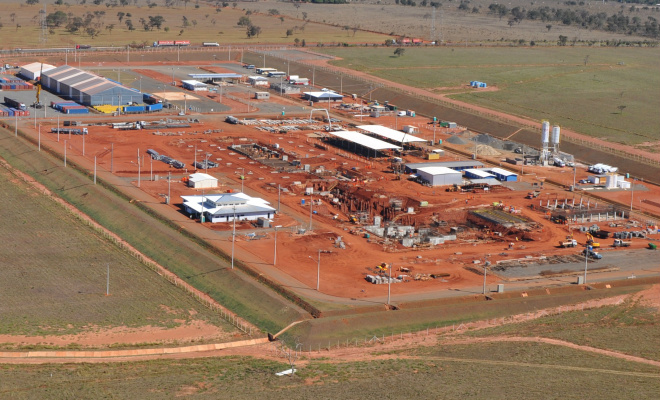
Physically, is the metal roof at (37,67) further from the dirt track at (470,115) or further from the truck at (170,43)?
the dirt track at (470,115)

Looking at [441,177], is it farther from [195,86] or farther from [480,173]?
[195,86]

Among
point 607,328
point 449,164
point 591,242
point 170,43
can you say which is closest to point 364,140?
point 449,164

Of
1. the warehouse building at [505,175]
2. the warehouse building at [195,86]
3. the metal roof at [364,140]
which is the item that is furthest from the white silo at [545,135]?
the warehouse building at [195,86]

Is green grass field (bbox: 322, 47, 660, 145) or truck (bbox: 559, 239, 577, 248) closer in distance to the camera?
truck (bbox: 559, 239, 577, 248)

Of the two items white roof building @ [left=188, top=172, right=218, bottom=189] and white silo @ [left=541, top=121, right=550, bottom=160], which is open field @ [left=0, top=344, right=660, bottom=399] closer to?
white roof building @ [left=188, top=172, right=218, bottom=189]

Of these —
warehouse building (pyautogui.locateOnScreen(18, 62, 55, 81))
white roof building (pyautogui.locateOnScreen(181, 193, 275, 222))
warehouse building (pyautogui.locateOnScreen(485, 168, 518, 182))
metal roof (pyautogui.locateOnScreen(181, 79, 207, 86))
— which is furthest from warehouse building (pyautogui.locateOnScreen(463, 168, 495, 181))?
warehouse building (pyautogui.locateOnScreen(18, 62, 55, 81))

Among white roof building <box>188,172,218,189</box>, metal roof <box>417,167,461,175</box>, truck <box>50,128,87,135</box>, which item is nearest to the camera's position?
white roof building <box>188,172,218,189</box>

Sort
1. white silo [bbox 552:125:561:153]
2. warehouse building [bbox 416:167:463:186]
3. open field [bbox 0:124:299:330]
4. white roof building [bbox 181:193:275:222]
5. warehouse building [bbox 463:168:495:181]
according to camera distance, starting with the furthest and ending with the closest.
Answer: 1. white silo [bbox 552:125:561:153]
2. warehouse building [bbox 463:168:495:181]
3. warehouse building [bbox 416:167:463:186]
4. white roof building [bbox 181:193:275:222]
5. open field [bbox 0:124:299:330]
